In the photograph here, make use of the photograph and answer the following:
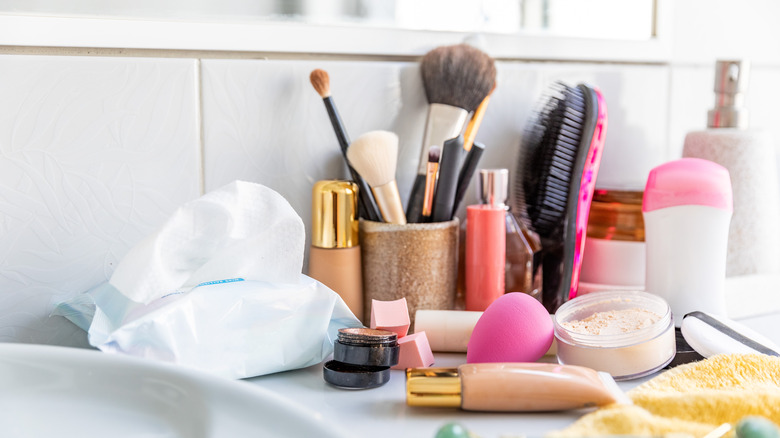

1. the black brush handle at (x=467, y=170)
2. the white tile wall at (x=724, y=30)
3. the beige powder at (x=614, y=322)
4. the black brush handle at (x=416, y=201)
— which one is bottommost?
the beige powder at (x=614, y=322)

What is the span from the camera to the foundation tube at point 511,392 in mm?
421

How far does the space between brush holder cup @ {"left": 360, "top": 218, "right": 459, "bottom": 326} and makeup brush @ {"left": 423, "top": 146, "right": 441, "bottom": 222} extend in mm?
21

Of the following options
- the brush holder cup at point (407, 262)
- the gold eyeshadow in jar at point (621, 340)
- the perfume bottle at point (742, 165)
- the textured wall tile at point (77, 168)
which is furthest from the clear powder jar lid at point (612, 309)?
the textured wall tile at point (77, 168)

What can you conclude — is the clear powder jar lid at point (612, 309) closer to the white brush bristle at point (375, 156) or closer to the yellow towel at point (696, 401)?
the yellow towel at point (696, 401)

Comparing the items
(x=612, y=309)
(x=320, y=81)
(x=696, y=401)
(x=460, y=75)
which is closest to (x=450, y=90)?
(x=460, y=75)

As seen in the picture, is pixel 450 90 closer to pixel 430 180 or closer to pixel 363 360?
pixel 430 180

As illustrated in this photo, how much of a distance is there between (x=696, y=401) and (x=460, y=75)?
1.10 feet

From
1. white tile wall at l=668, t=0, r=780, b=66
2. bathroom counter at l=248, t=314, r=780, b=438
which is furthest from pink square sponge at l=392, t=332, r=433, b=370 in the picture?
white tile wall at l=668, t=0, r=780, b=66

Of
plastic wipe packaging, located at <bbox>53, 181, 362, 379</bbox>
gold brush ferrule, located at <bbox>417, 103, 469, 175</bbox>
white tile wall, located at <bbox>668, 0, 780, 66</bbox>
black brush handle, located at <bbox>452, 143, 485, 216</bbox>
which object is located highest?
white tile wall, located at <bbox>668, 0, 780, 66</bbox>

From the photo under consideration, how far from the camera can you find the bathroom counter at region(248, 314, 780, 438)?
405 millimetres

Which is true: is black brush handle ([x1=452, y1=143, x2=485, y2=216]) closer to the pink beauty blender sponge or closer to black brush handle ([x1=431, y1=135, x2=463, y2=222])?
black brush handle ([x1=431, y1=135, x2=463, y2=222])

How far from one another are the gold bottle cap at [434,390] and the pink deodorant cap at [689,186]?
0.27 meters

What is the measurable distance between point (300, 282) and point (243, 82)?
7.6 inches

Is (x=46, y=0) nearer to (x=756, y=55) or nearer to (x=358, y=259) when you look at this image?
(x=358, y=259)
